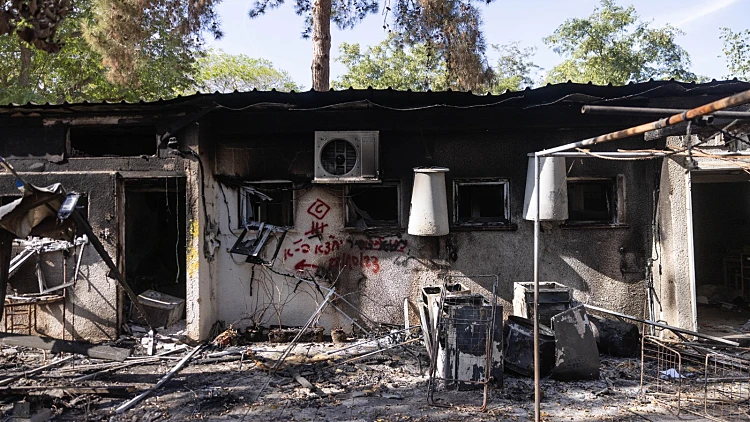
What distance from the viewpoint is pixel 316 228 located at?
8.29 metres

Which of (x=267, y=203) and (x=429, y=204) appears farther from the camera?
(x=267, y=203)

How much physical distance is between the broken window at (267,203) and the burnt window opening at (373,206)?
105 cm

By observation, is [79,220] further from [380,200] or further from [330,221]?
[380,200]

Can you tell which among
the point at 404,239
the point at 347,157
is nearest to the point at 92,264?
the point at 347,157

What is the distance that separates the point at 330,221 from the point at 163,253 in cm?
535

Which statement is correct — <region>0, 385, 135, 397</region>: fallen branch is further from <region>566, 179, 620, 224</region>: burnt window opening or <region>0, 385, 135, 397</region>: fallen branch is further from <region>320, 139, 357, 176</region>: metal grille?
<region>566, 179, 620, 224</region>: burnt window opening

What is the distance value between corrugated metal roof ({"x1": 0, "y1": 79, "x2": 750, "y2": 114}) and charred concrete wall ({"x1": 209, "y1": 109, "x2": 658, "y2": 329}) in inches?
25.8

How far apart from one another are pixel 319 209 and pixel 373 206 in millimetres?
1081

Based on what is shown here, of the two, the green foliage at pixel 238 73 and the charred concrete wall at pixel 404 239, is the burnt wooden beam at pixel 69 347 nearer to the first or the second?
the charred concrete wall at pixel 404 239

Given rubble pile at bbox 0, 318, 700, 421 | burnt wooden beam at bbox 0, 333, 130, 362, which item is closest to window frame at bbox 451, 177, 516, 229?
rubble pile at bbox 0, 318, 700, 421

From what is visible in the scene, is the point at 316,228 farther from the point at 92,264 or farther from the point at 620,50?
the point at 620,50

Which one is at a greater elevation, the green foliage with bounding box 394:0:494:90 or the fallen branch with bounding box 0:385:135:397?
the green foliage with bounding box 394:0:494:90

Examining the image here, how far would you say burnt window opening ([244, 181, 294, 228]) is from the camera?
8.38 metres

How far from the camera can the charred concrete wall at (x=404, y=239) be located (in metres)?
8.03
